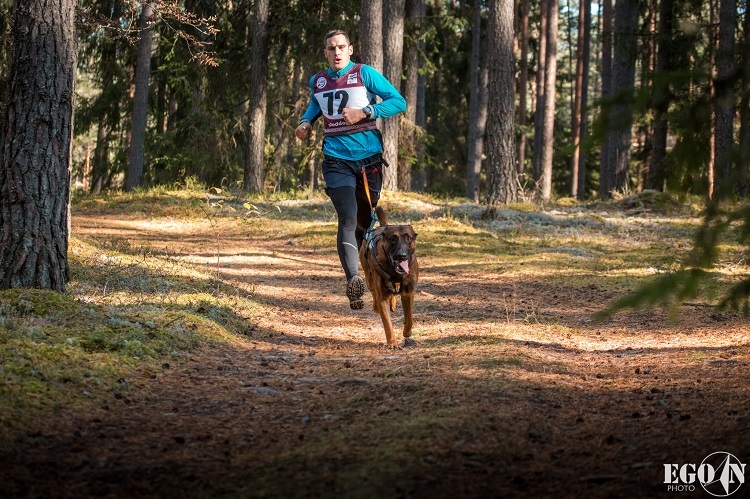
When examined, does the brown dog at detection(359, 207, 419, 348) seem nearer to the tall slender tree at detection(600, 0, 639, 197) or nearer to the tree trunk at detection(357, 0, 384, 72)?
the tree trunk at detection(357, 0, 384, 72)

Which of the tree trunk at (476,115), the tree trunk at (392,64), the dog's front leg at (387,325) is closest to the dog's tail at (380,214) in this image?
the dog's front leg at (387,325)

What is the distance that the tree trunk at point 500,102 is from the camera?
18703mm

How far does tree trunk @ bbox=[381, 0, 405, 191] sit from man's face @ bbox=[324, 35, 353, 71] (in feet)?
40.9

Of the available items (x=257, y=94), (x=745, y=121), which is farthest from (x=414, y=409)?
(x=257, y=94)

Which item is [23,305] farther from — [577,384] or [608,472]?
[608,472]

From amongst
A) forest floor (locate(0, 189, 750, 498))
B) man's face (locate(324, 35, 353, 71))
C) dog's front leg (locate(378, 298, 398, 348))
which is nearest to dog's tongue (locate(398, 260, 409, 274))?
dog's front leg (locate(378, 298, 398, 348))

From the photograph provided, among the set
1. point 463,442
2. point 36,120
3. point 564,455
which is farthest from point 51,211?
point 564,455

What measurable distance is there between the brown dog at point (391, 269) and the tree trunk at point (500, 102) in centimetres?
1183

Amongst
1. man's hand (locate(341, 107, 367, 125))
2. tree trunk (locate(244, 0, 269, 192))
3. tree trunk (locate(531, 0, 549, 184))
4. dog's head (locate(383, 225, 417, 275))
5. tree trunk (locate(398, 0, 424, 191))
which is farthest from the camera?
tree trunk (locate(531, 0, 549, 184))

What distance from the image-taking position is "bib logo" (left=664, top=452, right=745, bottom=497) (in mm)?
3357

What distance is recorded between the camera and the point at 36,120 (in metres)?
6.92

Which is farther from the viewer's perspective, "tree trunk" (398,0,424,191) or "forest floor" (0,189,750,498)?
"tree trunk" (398,0,424,191)

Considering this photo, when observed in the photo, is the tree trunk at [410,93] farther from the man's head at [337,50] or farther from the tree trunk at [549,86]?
the man's head at [337,50]

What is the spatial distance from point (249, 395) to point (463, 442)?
1.74 metres
